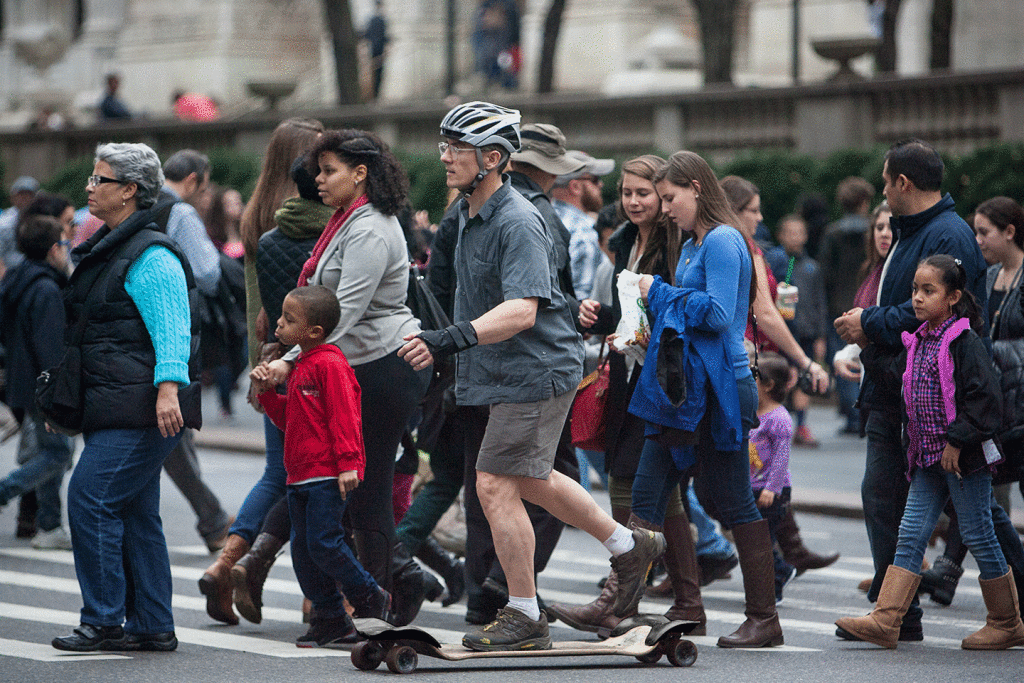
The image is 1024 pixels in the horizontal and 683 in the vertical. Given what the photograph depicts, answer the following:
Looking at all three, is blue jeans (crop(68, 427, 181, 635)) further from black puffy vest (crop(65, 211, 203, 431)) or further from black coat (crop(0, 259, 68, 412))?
black coat (crop(0, 259, 68, 412))

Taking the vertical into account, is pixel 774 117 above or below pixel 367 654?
above

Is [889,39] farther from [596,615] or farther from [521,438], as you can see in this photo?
[521,438]

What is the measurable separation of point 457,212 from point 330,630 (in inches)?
73.8

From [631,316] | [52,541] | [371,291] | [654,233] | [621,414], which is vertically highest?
[654,233]

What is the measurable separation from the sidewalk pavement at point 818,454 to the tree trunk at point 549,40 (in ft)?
28.9

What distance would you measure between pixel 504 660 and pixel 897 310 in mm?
2224

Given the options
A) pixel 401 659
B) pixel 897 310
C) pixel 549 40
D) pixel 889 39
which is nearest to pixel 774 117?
pixel 889 39

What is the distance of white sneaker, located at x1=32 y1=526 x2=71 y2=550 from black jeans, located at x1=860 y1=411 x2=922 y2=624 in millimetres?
4783

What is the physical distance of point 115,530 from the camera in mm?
6711

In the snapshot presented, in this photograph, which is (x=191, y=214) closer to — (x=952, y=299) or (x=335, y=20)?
(x=952, y=299)

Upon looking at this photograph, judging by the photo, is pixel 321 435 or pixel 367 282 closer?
pixel 321 435

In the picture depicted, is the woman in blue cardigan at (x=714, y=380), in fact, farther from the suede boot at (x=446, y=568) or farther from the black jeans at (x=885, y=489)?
the suede boot at (x=446, y=568)

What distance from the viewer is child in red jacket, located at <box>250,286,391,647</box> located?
21.8 feet

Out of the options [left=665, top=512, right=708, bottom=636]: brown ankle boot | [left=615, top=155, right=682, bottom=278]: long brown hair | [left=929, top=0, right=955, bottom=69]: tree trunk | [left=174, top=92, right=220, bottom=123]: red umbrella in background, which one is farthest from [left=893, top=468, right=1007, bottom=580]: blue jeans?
[left=174, top=92, right=220, bottom=123]: red umbrella in background
